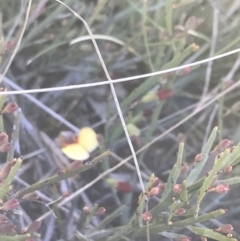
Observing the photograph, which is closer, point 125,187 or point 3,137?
point 3,137

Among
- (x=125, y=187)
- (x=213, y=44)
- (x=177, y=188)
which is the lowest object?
(x=125, y=187)

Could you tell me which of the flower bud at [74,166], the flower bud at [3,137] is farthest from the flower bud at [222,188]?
the flower bud at [3,137]

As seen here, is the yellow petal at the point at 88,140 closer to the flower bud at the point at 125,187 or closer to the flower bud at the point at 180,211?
the flower bud at the point at 125,187

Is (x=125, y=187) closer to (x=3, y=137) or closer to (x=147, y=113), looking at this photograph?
(x=147, y=113)

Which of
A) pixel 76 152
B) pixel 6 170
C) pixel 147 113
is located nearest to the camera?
pixel 6 170

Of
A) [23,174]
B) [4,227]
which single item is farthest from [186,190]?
[23,174]

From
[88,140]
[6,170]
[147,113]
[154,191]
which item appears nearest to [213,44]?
[147,113]

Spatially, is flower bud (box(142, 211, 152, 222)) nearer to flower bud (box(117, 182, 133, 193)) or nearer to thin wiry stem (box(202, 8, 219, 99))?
flower bud (box(117, 182, 133, 193))
